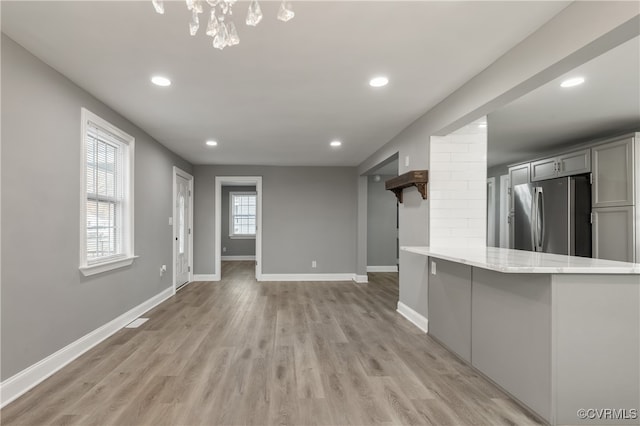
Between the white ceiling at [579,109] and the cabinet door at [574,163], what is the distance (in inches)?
11.0

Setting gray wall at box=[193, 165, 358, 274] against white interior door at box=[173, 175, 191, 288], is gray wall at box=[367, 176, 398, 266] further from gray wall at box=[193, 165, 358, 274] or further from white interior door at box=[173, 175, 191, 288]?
white interior door at box=[173, 175, 191, 288]

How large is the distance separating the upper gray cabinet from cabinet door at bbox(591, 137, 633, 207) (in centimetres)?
11

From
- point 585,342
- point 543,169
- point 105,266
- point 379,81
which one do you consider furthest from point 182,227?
point 543,169

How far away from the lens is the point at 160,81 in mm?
2680

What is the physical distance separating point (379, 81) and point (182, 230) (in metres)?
4.70

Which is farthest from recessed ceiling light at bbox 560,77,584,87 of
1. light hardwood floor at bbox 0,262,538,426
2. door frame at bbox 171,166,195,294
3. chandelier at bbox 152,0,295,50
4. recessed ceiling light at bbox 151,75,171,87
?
door frame at bbox 171,166,195,294

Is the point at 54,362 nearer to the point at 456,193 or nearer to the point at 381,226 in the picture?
the point at 456,193

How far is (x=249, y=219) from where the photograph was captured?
33.6 feet

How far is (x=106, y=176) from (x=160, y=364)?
2.03 m

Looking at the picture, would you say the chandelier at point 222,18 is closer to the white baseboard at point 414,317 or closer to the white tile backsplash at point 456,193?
the white tile backsplash at point 456,193

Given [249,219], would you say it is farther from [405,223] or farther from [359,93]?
[359,93]

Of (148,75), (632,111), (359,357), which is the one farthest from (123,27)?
(632,111)

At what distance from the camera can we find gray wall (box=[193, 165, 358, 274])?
6590mm

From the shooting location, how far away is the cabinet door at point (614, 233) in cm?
364
